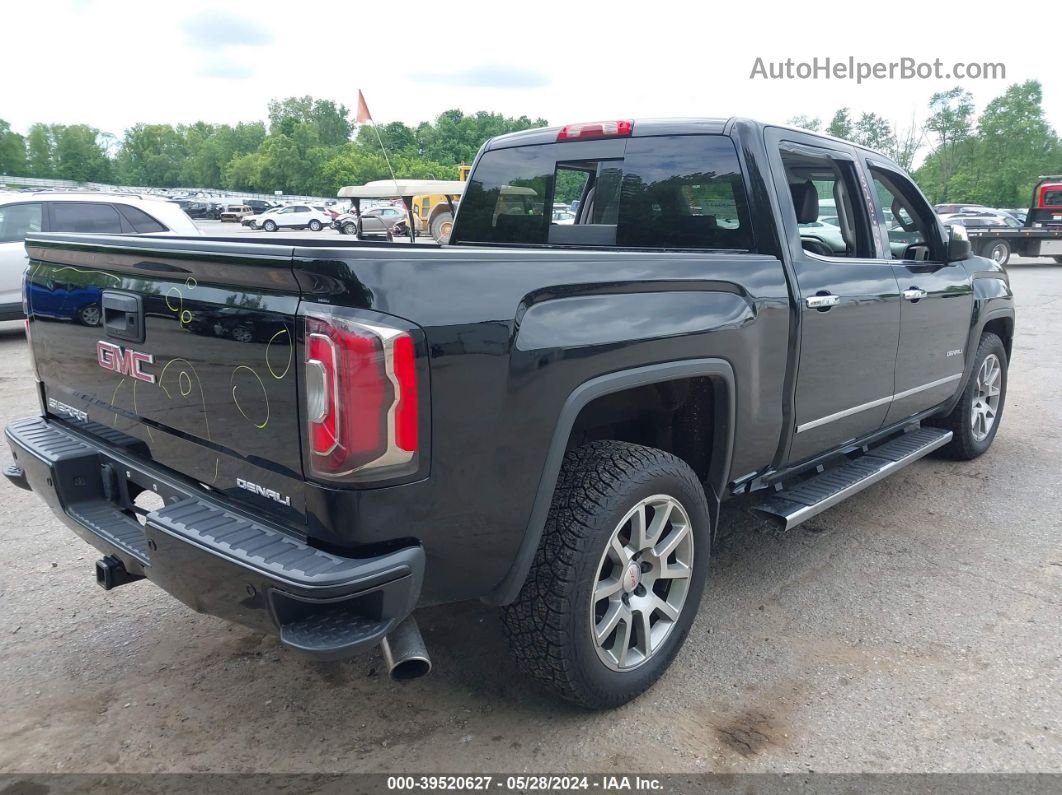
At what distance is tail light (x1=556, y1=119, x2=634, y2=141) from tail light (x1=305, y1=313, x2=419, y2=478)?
2.11 metres

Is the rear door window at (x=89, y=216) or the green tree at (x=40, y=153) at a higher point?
the green tree at (x=40, y=153)

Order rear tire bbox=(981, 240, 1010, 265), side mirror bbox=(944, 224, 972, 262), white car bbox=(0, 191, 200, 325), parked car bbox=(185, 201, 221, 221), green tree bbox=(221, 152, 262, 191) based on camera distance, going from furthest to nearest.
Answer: green tree bbox=(221, 152, 262, 191), parked car bbox=(185, 201, 221, 221), rear tire bbox=(981, 240, 1010, 265), white car bbox=(0, 191, 200, 325), side mirror bbox=(944, 224, 972, 262)

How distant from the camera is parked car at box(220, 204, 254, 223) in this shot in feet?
192

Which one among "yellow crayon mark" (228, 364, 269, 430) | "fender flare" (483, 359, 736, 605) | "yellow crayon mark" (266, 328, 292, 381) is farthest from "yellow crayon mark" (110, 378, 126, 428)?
"fender flare" (483, 359, 736, 605)

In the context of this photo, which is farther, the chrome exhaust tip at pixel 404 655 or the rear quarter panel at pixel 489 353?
the chrome exhaust tip at pixel 404 655

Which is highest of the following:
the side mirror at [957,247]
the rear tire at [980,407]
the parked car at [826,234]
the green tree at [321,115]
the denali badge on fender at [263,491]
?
the green tree at [321,115]

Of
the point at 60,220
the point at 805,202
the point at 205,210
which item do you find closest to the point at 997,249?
the point at 805,202

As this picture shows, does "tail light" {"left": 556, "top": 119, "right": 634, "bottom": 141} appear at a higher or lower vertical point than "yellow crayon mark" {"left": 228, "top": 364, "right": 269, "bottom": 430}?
higher

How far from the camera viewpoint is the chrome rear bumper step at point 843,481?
11.0ft

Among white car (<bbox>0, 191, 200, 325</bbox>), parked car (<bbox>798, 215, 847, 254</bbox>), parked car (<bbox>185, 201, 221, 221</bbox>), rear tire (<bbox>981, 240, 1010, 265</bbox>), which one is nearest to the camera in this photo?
parked car (<bbox>798, 215, 847, 254</bbox>)

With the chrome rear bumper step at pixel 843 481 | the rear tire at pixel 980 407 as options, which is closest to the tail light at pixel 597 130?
the chrome rear bumper step at pixel 843 481

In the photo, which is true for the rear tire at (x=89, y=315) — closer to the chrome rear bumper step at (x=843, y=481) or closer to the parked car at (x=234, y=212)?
the chrome rear bumper step at (x=843, y=481)

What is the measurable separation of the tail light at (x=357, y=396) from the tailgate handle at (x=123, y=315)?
0.83 metres

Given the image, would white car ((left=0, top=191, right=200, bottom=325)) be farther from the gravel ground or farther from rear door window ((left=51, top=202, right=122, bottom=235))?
the gravel ground
